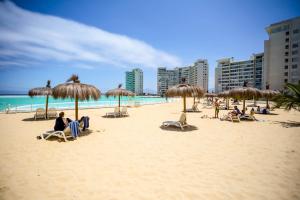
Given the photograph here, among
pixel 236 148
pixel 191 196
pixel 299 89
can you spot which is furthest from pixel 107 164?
pixel 299 89

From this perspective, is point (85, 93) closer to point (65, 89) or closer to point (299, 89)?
point (65, 89)

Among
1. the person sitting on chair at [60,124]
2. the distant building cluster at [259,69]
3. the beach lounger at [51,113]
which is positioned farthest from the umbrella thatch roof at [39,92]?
the distant building cluster at [259,69]

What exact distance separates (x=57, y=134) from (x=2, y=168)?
2.71 m

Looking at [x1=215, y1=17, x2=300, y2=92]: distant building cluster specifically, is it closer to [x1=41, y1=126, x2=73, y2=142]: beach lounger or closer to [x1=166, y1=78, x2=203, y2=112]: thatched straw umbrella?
[x1=166, y1=78, x2=203, y2=112]: thatched straw umbrella

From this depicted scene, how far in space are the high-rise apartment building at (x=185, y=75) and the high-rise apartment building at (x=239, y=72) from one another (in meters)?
18.1

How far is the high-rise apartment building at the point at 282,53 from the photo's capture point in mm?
54331

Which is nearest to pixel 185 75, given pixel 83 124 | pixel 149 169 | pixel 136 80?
pixel 136 80

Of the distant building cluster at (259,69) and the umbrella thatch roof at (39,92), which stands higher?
the distant building cluster at (259,69)

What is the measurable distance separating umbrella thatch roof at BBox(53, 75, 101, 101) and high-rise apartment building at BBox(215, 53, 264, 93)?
268ft

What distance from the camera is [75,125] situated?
7516mm

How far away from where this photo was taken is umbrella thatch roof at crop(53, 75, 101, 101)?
817cm

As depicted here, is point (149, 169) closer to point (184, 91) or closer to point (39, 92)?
point (184, 91)

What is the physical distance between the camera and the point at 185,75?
143750mm

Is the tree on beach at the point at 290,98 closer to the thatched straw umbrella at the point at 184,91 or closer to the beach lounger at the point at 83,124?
the thatched straw umbrella at the point at 184,91
